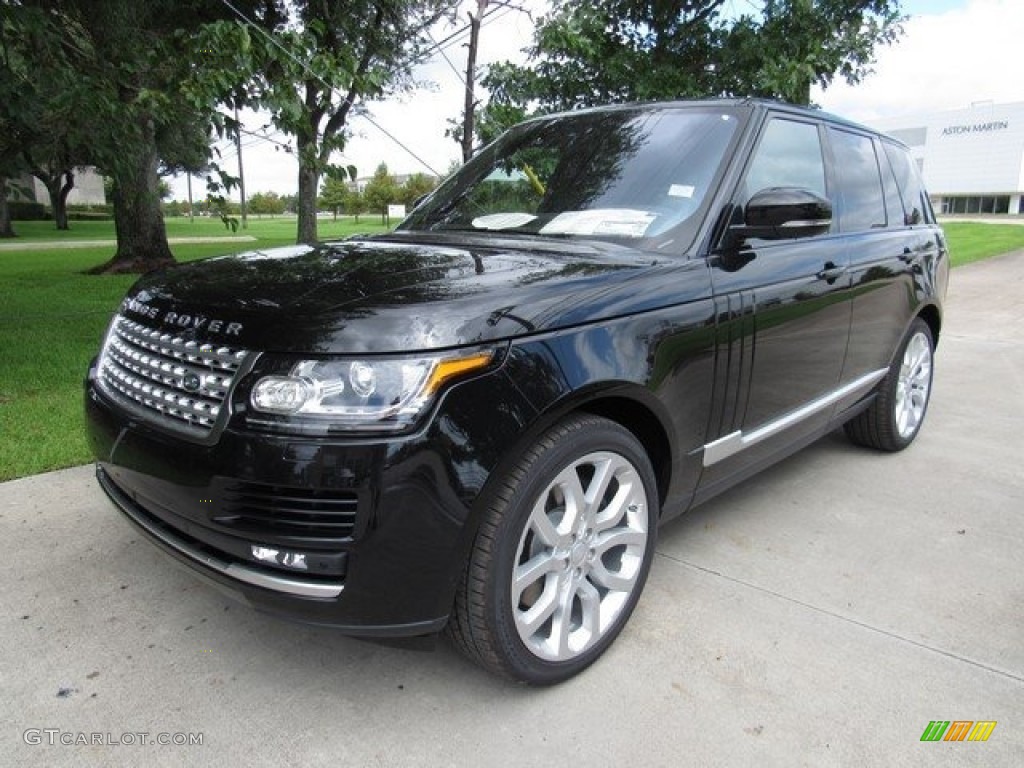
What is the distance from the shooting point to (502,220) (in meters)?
3.31

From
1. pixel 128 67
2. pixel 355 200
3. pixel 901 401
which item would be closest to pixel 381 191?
pixel 355 200

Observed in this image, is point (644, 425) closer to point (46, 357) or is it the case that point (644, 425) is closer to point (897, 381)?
point (897, 381)

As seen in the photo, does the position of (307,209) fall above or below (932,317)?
above

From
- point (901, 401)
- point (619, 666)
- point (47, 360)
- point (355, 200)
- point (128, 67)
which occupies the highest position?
point (355, 200)

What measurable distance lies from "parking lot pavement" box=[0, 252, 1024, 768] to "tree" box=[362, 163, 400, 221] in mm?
68312

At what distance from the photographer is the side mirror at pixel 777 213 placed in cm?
280

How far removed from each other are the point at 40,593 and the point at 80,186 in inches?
3170

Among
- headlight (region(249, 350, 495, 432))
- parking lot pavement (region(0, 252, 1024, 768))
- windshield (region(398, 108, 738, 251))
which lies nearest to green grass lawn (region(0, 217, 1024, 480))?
parking lot pavement (region(0, 252, 1024, 768))

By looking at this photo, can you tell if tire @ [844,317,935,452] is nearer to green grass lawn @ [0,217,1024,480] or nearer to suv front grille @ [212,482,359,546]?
suv front grille @ [212,482,359,546]

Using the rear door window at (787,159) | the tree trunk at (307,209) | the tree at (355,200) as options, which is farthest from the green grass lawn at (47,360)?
the tree at (355,200)

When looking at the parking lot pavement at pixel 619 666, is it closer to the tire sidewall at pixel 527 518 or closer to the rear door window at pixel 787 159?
the tire sidewall at pixel 527 518

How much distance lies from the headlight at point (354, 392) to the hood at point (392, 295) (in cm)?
5

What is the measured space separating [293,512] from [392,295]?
0.64 metres

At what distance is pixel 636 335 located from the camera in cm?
243
